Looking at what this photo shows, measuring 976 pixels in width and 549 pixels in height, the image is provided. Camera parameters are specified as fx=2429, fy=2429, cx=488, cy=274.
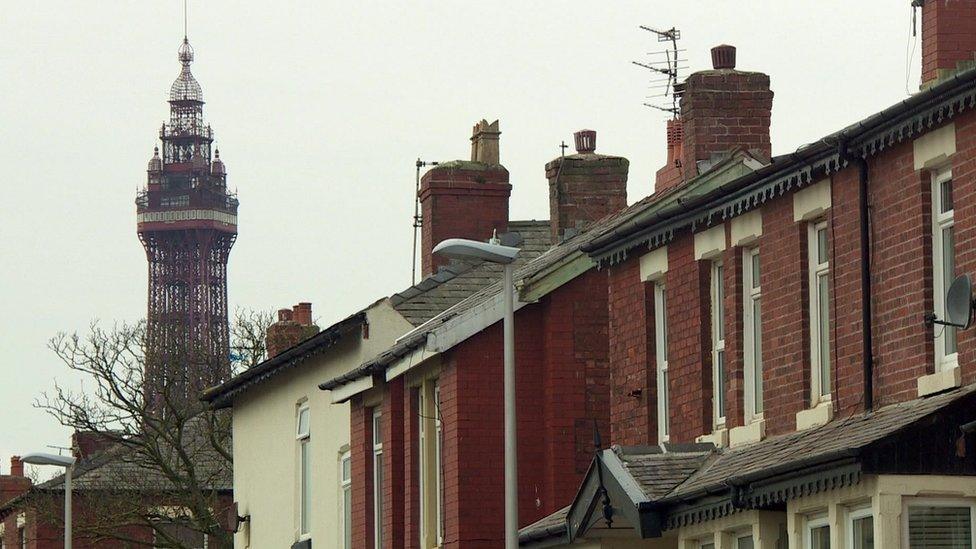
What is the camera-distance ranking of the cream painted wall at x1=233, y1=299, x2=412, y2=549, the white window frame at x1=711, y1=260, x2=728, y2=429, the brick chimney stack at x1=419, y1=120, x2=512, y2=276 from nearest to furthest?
the white window frame at x1=711, y1=260, x2=728, y2=429
the cream painted wall at x1=233, y1=299, x2=412, y2=549
the brick chimney stack at x1=419, y1=120, x2=512, y2=276

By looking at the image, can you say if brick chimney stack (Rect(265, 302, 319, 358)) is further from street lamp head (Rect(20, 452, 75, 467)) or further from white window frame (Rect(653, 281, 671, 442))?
white window frame (Rect(653, 281, 671, 442))

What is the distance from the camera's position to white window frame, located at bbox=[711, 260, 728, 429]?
76.0 ft

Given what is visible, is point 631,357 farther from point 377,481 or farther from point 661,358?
point 377,481

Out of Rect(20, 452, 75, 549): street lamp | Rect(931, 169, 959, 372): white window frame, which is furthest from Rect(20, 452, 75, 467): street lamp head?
Rect(931, 169, 959, 372): white window frame

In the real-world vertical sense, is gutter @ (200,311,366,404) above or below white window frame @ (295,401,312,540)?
above

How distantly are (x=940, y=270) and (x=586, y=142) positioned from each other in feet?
51.7

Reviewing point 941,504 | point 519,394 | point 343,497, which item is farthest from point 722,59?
point 941,504

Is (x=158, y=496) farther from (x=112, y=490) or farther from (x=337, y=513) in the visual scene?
(x=337, y=513)

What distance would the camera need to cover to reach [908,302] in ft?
63.5

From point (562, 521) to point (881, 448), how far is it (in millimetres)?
7658

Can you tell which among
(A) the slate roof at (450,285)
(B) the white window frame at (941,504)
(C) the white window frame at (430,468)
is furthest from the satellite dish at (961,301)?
(A) the slate roof at (450,285)

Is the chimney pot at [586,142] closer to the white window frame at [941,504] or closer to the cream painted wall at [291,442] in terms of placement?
the cream painted wall at [291,442]

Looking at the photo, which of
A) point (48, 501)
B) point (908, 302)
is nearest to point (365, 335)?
point (908, 302)

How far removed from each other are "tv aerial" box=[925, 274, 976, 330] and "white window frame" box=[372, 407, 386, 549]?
47.5ft
